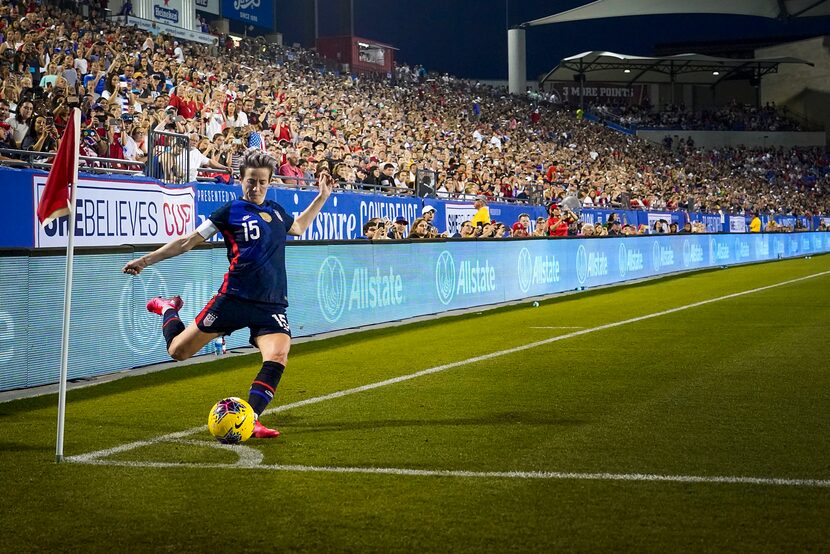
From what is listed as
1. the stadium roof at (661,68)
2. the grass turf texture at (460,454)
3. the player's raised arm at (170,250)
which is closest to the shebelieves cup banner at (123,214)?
the grass turf texture at (460,454)

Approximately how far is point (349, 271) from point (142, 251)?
4.66 metres

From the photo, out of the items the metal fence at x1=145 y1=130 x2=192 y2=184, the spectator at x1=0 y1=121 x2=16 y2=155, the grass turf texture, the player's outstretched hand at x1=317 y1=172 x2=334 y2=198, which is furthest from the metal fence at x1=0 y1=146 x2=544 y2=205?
the player's outstretched hand at x1=317 y1=172 x2=334 y2=198

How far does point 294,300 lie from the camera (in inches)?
574

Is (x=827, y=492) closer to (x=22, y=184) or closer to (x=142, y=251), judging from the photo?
(x=142, y=251)

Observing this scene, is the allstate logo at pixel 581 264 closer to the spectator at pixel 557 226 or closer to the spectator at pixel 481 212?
the spectator at pixel 557 226

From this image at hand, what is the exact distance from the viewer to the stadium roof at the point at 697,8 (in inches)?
2753

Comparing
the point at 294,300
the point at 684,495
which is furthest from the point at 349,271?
the point at 684,495

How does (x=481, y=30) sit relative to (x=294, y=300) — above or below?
above

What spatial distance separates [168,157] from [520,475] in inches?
491

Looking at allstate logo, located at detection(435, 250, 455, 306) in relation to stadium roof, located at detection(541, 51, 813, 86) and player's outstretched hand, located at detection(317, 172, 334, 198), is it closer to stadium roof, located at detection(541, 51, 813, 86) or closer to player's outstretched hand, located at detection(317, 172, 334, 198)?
player's outstretched hand, located at detection(317, 172, 334, 198)

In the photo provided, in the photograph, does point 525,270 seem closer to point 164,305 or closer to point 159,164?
point 159,164

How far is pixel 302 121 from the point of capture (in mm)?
30172

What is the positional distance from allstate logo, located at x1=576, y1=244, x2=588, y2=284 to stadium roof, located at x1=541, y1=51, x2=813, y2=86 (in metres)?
45.7

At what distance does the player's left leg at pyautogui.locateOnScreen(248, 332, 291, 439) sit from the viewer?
292 inches
